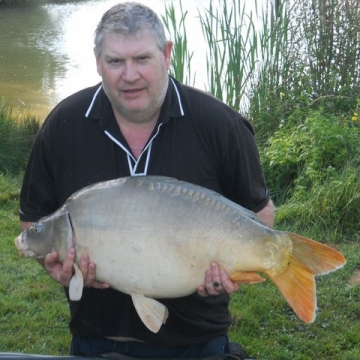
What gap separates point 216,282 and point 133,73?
654mm

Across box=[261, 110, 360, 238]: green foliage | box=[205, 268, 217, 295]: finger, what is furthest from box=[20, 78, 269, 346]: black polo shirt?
box=[261, 110, 360, 238]: green foliage

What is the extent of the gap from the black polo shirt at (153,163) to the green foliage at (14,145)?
409cm

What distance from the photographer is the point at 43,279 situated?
4.27m

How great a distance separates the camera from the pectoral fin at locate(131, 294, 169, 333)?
81.4 inches

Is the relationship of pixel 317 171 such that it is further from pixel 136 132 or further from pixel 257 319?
pixel 136 132

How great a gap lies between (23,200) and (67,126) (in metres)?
0.30

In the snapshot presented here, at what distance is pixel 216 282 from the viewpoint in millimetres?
2055

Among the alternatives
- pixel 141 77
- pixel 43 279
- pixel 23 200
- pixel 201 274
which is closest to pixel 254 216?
pixel 201 274

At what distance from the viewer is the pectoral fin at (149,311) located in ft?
6.79

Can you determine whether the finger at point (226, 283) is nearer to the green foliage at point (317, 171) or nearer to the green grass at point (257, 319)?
the green grass at point (257, 319)

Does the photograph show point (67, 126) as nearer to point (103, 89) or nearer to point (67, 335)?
point (103, 89)

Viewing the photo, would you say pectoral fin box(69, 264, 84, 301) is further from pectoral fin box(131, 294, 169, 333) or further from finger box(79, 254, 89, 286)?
pectoral fin box(131, 294, 169, 333)

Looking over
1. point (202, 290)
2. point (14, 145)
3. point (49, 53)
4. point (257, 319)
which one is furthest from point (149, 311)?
point (49, 53)

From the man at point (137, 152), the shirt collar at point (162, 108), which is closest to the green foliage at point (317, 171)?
the man at point (137, 152)
